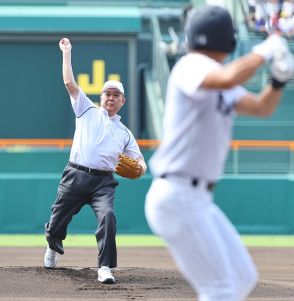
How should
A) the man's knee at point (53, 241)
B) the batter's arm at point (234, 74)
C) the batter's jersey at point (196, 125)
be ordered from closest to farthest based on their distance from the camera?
the batter's arm at point (234, 74), the batter's jersey at point (196, 125), the man's knee at point (53, 241)

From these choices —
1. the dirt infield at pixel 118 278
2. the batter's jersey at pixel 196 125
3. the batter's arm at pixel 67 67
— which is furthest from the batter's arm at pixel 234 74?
the batter's arm at pixel 67 67

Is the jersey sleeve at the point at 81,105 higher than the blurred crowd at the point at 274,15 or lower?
lower

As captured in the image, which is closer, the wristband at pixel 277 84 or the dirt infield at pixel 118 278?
the wristband at pixel 277 84

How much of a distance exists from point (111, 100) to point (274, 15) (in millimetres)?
10363

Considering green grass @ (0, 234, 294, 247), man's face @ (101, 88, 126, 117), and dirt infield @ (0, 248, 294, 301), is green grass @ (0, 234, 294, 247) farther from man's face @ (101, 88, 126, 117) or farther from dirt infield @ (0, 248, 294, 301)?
man's face @ (101, 88, 126, 117)

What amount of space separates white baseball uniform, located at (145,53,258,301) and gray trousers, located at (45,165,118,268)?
392 centimetres

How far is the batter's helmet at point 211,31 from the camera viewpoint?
516 centimetres

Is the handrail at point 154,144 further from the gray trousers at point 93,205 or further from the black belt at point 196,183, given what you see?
the black belt at point 196,183

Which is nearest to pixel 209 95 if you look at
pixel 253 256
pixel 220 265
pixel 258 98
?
pixel 258 98

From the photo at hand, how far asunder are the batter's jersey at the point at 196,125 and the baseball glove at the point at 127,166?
4.17 metres

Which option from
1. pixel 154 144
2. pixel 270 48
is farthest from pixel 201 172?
pixel 154 144

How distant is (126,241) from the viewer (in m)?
13.5

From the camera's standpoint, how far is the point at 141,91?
2106 cm

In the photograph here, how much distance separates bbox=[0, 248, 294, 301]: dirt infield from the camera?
27.7 feet
